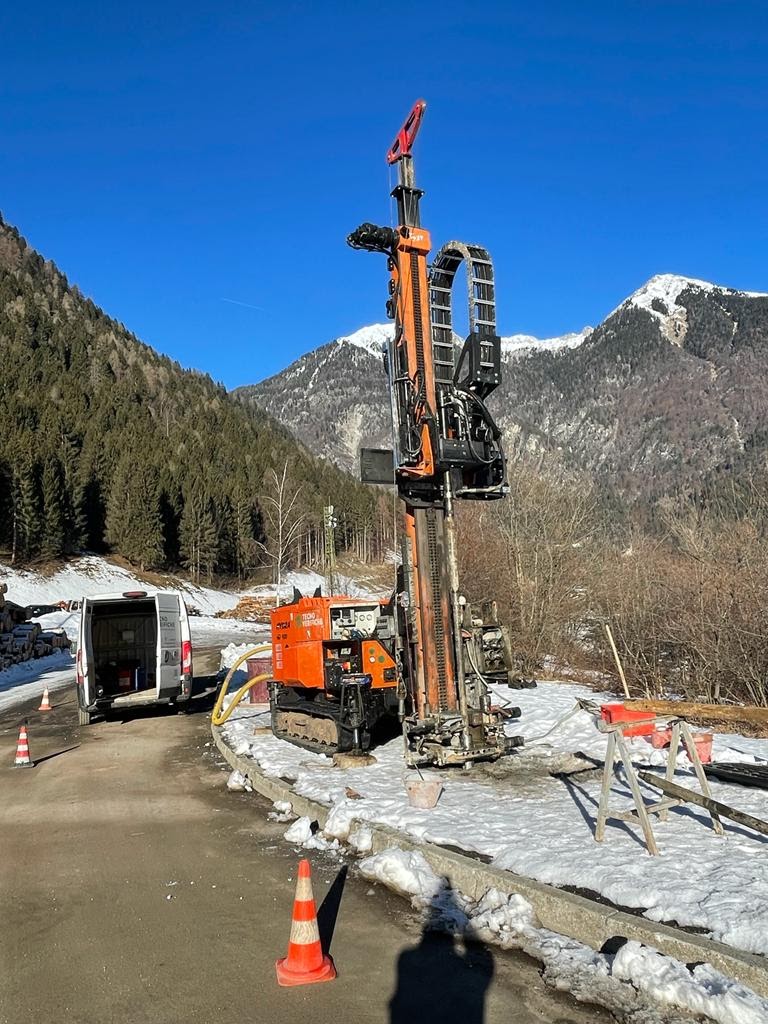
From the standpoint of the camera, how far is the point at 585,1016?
13.3ft

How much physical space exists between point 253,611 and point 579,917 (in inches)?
1928

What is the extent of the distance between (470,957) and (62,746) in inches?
406

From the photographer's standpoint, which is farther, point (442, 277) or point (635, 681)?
point (635, 681)

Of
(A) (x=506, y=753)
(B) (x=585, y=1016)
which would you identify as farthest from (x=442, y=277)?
(B) (x=585, y=1016)

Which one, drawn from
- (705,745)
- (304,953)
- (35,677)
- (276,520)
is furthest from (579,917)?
(276,520)

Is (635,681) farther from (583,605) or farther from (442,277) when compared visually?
(442,277)

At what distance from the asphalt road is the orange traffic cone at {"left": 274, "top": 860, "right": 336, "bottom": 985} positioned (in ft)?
0.23

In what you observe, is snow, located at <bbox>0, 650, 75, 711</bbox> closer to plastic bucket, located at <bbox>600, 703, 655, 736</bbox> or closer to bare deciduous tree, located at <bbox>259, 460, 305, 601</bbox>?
plastic bucket, located at <bbox>600, 703, 655, 736</bbox>

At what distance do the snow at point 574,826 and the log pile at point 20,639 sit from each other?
739 inches

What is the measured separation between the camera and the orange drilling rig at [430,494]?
9352mm

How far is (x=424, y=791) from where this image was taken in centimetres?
747

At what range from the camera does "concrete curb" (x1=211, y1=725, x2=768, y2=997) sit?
4.19 m

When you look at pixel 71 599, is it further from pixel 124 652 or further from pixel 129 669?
pixel 129 669

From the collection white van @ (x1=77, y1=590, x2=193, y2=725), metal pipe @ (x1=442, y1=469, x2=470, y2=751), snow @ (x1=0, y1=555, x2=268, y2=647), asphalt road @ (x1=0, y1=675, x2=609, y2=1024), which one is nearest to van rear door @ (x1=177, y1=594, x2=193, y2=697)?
white van @ (x1=77, y1=590, x2=193, y2=725)
